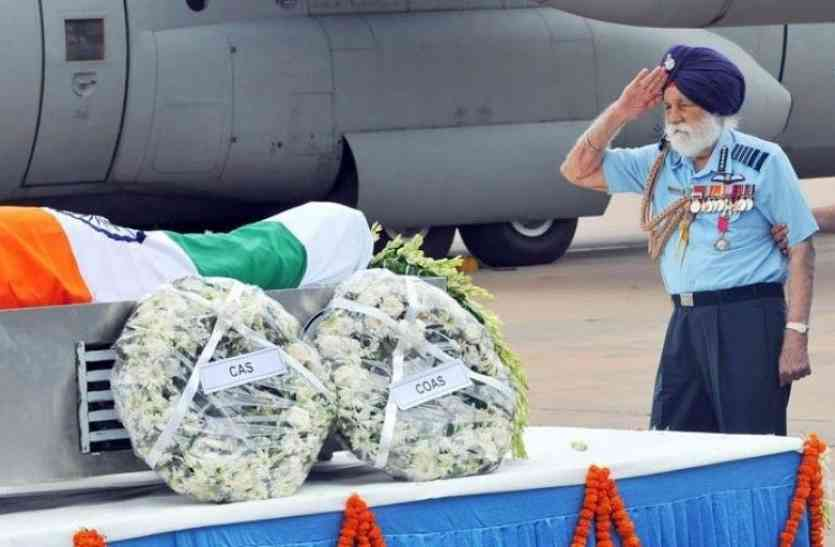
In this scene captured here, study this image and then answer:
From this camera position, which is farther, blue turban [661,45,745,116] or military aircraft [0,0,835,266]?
military aircraft [0,0,835,266]

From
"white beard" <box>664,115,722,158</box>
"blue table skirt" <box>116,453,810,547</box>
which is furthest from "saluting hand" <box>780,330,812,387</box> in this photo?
"blue table skirt" <box>116,453,810,547</box>

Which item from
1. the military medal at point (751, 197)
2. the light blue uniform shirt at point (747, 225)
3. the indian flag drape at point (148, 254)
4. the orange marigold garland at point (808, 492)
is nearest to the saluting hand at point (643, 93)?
the light blue uniform shirt at point (747, 225)

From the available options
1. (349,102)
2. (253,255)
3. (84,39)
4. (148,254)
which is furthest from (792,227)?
(349,102)

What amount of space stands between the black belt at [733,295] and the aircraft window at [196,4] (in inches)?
418

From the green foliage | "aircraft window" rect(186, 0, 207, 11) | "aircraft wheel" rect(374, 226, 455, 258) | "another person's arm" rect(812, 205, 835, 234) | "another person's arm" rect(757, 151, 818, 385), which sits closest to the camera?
the green foliage

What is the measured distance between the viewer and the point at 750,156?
19.4ft

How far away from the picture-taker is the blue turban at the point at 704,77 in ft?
18.8

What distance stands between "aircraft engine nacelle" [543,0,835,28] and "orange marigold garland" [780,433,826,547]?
30.5 feet

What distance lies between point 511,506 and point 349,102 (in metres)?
12.2

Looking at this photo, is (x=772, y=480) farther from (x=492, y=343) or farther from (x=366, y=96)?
(x=366, y=96)

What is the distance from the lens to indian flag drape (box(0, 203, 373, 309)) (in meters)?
4.40

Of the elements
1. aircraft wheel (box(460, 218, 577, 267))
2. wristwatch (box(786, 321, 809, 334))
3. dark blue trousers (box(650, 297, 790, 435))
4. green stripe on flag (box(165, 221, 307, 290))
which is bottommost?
aircraft wheel (box(460, 218, 577, 267))

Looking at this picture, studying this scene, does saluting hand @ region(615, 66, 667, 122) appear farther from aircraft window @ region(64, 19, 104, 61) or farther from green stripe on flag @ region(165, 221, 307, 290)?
aircraft window @ region(64, 19, 104, 61)

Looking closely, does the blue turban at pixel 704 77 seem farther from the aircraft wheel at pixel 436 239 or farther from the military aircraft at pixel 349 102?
the aircraft wheel at pixel 436 239
